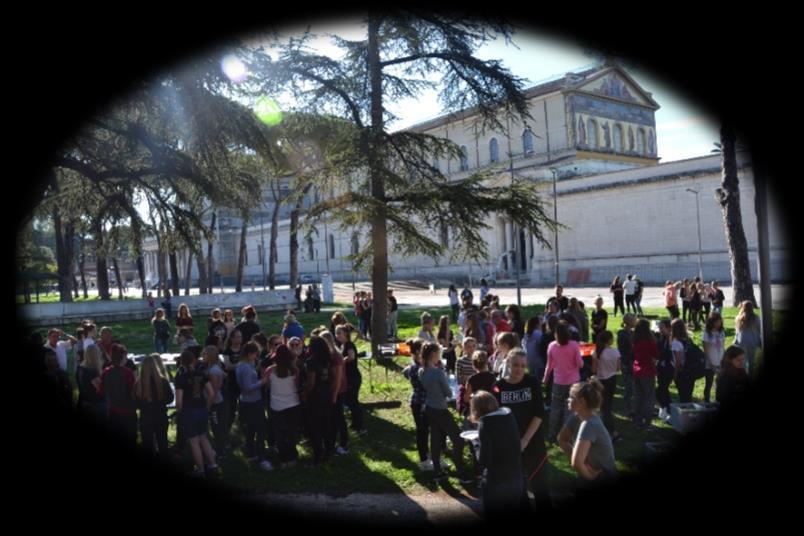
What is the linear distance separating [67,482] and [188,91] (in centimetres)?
718

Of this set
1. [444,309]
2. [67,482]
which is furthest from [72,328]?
[67,482]

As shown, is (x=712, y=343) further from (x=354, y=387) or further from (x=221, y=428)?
(x=221, y=428)

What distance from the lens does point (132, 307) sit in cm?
3244

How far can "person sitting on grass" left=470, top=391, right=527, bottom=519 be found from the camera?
17.8 feet

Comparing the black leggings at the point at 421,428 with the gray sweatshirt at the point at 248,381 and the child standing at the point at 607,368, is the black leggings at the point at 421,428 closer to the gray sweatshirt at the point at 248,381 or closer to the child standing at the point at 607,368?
the gray sweatshirt at the point at 248,381

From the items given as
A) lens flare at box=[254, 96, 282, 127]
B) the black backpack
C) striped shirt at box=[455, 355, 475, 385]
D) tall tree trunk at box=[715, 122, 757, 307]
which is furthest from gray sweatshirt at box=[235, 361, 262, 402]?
tall tree trunk at box=[715, 122, 757, 307]

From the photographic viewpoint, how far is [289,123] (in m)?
16.6

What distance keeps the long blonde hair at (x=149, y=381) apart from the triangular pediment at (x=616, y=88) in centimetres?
5935

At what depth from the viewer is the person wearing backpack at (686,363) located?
32.3 feet

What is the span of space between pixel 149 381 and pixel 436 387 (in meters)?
3.65

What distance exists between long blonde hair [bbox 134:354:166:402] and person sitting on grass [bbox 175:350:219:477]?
305 mm

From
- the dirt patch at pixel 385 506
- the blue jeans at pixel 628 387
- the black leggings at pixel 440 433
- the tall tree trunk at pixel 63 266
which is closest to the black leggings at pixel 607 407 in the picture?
the blue jeans at pixel 628 387

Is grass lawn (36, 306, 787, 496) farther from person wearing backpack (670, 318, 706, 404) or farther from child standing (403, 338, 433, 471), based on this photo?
person wearing backpack (670, 318, 706, 404)

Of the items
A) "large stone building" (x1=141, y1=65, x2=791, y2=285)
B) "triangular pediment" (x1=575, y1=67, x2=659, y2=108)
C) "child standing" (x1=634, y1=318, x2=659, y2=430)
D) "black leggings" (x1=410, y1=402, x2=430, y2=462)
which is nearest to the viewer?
"black leggings" (x1=410, y1=402, x2=430, y2=462)
